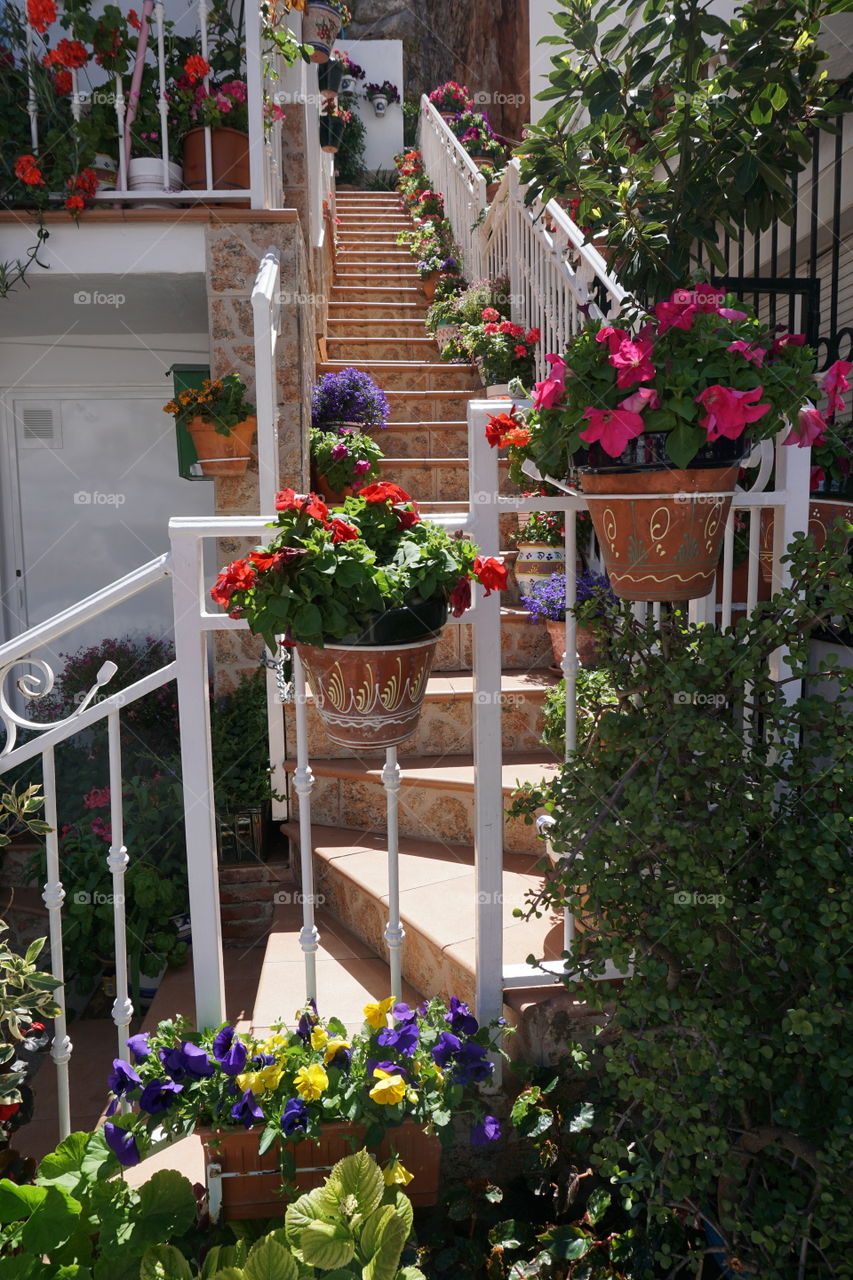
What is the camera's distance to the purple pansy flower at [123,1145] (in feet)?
5.55

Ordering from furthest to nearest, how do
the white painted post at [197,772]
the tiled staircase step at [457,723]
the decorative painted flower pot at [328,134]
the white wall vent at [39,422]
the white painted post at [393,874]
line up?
1. the decorative painted flower pot at [328,134]
2. the white wall vent at [39,422]
3. the tiled staircase step at [457,723]
4. the white painted post at [393,874]
5. the white painted post at [197,772]

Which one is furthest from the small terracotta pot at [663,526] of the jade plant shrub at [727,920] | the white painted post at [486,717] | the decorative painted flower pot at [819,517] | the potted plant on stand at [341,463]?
the potted plant on stand at [341,463]

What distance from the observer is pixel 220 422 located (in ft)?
13.3

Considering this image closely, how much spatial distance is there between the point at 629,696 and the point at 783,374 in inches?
25.8

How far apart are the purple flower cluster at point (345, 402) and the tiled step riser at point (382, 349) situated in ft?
4.28

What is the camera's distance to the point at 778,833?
5.39ft

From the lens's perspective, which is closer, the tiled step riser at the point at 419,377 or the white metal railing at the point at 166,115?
the white metal railing at the point at 166,115

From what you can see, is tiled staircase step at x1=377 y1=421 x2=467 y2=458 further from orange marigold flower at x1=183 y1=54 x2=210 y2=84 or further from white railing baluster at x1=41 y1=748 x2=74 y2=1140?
white railing baluster at x1=41 y1=748 x2=74 y2=1140

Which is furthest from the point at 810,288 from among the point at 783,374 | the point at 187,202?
the point at 187,202

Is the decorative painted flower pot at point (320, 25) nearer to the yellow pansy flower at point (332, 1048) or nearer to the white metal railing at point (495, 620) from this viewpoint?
the white metal railing at point (495, 620)

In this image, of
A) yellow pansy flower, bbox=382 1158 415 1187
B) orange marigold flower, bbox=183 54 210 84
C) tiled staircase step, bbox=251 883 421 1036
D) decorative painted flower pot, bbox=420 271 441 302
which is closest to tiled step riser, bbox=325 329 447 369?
decorative painted flower pot, bbox=420 271 441 302

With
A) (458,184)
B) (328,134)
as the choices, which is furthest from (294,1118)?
(328,134)

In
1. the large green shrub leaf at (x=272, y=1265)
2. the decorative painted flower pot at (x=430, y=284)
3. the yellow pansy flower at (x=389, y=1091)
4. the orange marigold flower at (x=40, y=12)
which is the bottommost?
the large green shrub leaf at (x=272, y=1265)

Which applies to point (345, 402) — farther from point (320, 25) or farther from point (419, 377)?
point (320, 25)
